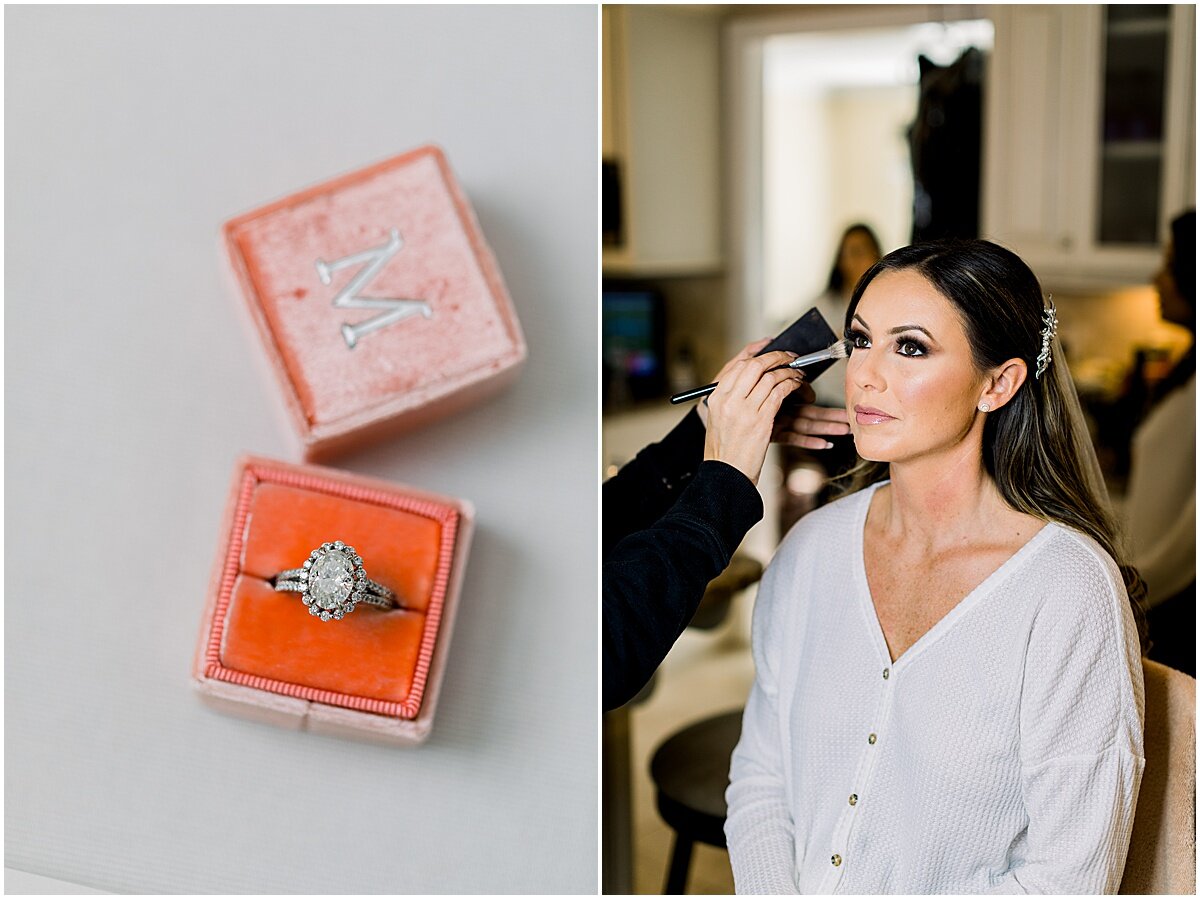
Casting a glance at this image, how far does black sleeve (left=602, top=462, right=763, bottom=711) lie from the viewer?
860mm

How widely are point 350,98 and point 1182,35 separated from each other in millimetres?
2229

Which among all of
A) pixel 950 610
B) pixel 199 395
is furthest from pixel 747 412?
pixel 199 395

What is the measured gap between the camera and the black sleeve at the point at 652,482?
100cm

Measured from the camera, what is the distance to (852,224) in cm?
331

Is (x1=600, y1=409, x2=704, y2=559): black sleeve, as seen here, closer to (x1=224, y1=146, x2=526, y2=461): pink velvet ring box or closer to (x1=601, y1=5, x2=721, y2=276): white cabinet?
(x1=224, y1=146, x2=526, y2=461): pink velvet ring box

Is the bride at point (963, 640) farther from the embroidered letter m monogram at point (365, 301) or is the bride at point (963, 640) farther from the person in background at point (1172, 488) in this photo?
the person in background at point (1172, 488)

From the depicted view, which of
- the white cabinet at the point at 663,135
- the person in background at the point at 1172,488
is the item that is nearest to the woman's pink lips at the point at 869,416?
the person in background at the point at 1172,488

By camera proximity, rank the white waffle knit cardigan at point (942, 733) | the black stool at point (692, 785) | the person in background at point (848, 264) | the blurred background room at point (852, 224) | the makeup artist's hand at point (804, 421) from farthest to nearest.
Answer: the person in background at point (848, 264)
the blurred background room at point (852, 224)
the black stool at point (692, 785)
the makeup artist's hand at point (804, 421)
the white waffle knit cardigan at point (942, 733)

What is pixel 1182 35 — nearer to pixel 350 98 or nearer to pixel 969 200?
pixel 969 200

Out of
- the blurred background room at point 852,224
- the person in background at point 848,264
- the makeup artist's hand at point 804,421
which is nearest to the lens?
the makeup artist's hand at point 804,421

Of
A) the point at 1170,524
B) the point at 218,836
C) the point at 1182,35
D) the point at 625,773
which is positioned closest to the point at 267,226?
the point at 218,836

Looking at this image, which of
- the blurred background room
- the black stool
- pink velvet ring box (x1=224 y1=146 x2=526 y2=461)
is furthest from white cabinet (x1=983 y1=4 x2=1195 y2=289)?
pink velvet ring box (x1=224 y1=146 x2=526 y2=461)

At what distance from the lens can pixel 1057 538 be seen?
884 mm

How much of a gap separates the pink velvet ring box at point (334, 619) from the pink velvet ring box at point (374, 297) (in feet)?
0.17
